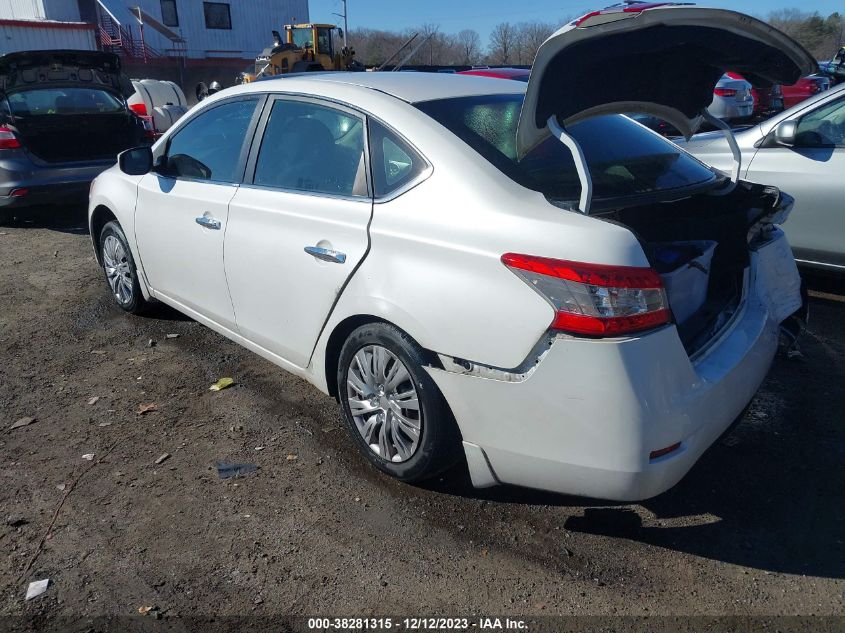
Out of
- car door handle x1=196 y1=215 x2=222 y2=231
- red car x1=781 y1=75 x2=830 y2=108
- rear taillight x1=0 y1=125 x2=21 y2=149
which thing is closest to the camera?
car door handle x1=196 y1=215 x2=222 y2=231

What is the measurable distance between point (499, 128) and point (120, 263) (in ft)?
10.5

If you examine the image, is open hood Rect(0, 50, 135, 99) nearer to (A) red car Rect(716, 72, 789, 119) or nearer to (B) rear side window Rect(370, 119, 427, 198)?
(B) rear side window Rect(370, 119, 427, 198)

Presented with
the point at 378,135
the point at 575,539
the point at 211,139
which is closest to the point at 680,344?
the point at 575,539

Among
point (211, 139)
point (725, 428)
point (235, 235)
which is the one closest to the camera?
point (725, 428)

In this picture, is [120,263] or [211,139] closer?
[211,139]

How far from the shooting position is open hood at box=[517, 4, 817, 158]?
96.0 inches

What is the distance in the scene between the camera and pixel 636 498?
2.49 meters

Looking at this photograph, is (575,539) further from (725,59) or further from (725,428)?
(725,59)

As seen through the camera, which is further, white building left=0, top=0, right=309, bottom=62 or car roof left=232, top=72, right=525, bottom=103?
white building left=0, top=0, right=309, bottom=62

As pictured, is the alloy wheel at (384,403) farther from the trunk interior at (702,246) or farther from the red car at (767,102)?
the red car at (767,102)

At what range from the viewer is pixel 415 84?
3.37m

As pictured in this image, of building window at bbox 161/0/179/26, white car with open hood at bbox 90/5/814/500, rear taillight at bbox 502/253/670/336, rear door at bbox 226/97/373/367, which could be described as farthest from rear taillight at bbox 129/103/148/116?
building window at bbox 161/0/179/26

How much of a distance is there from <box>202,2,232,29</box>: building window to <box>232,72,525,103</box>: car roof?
40.7 metres

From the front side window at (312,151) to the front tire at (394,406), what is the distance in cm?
69
